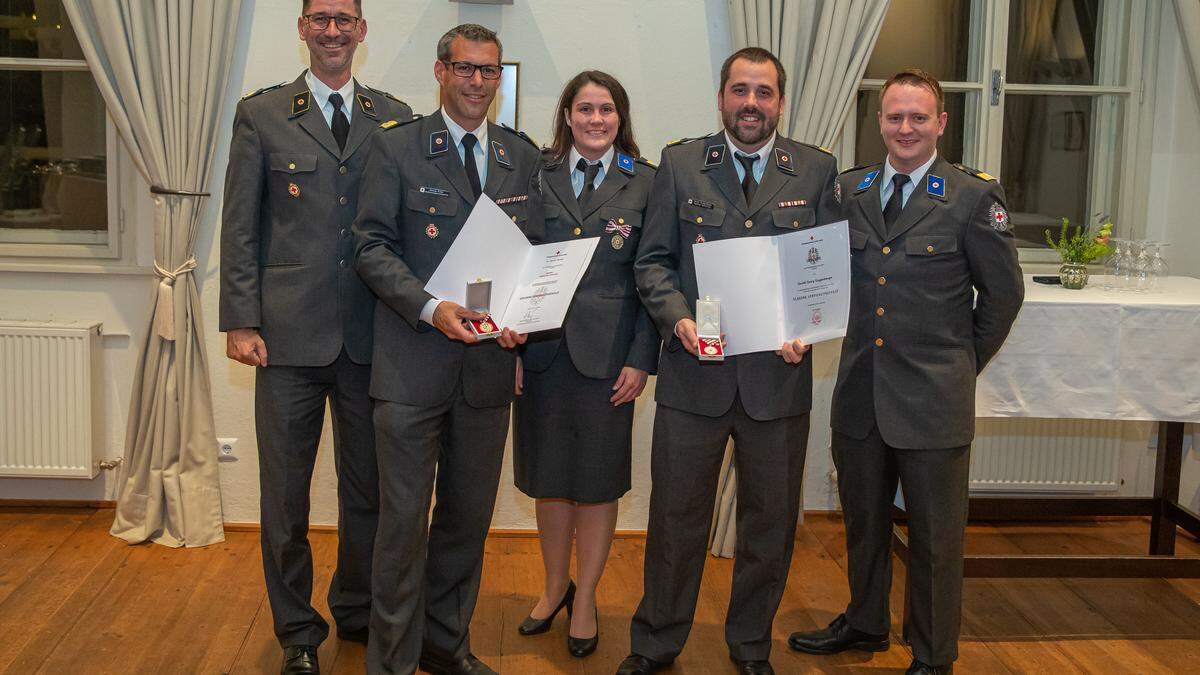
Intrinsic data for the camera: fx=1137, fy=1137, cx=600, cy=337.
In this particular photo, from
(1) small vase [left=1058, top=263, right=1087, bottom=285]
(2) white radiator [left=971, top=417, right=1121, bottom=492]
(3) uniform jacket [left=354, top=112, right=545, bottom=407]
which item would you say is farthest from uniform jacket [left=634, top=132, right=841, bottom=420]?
(2) white radiator [left=971, top=417, right=1121, bottom=492]

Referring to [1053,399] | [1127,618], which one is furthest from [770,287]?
[1127,618]

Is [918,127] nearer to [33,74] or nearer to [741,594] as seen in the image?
[741,594]

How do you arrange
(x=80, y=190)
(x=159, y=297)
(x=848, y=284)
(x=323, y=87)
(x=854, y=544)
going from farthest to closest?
(x=80, y=190)
(x=159, y=297)
(x=854, y=544)
(x=323, y=87)
(x=848, y=284)

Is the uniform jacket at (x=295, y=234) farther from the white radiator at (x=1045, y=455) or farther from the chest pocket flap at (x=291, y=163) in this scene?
the white radiator at (x=1045, y=455)

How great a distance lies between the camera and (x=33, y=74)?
4344 millimetres

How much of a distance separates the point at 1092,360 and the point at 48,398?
12.0 ft

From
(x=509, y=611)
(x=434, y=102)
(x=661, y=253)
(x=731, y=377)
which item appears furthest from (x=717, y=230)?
(x=434, y=102)

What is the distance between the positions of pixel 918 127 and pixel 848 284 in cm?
50

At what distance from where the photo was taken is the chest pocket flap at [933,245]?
2939 millimetres

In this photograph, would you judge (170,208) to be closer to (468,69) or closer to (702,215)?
(468,69)

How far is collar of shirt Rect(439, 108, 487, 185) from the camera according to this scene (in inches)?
108

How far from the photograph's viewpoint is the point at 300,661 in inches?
120

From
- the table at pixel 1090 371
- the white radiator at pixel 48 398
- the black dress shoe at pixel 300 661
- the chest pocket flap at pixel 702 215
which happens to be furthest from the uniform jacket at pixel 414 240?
the white radiator at pixel 48 398

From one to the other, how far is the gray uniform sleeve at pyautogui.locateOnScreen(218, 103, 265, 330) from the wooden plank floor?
1014 mm
